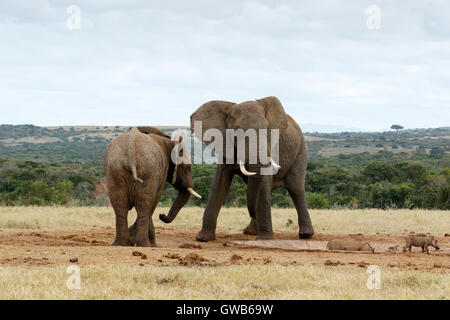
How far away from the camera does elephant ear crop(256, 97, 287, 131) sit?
12555mm

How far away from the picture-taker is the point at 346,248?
11.3 meters

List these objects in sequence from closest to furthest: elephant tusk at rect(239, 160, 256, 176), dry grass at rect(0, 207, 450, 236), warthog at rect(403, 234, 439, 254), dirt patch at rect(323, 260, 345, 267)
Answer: dirt patch at rect(323, 260, 345, 267)
warthog at rect(403, 234, 439, 254)
elephant tusk at rect(239, 160, 256, 176)
dry grass at rect(0, 207, 450, 236)

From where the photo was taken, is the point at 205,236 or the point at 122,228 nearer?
the point at 122,228

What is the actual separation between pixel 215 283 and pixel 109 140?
97171mm

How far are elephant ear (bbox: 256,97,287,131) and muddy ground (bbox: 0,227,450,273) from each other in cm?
262

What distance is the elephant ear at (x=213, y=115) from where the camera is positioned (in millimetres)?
12727

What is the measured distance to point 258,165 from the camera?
1177cm

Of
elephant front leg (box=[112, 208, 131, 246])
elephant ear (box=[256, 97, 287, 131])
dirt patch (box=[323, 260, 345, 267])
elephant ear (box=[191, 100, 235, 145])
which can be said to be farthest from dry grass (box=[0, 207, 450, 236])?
dirt patch (box=[323, 260, 345, 267])

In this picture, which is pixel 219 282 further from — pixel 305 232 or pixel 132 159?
pixel 305 232

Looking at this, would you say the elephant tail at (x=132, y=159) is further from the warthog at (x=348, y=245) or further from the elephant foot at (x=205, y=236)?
the warthog at (x=348, y=245)

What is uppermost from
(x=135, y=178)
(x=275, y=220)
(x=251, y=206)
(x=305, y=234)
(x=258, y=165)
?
(x=258, y=165)

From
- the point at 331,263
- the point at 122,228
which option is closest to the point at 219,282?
the point at 331,263

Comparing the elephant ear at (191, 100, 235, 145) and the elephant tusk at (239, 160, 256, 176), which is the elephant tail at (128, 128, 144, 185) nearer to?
the elephant tusk at (239, 160, 256, 176)
